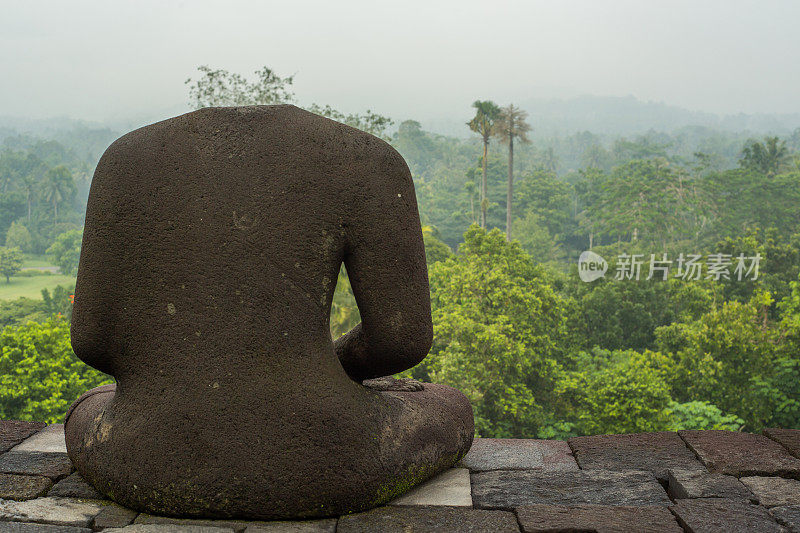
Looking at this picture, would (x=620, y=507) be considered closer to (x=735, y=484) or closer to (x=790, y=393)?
(x=735, y=484)

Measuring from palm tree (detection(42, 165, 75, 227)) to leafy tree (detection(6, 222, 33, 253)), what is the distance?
7.73 ft

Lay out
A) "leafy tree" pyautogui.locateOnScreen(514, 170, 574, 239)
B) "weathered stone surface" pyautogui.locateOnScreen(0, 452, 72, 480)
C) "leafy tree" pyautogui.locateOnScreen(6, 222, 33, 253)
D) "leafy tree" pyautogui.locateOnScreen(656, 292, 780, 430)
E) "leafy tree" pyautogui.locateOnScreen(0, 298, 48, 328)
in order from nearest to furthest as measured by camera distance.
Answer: "weathered stone surface" pyautogui.locateOnScreen(0, 452, 72, 480)
"leafy tree" pyautogui.locateOnScreen(656, 292, 780, 430)
"leafy tree" pyautogui.locateOnScreen(0, 298, 48, 328)
"leafy tree" pyautogui.locateOnScreen(6, 222, 33, 253)
"leafy tree" pyautogui.locateOnScreen(514, 170, 574, 239)

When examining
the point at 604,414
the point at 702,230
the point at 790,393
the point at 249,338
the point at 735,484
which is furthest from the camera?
the point at 702,230

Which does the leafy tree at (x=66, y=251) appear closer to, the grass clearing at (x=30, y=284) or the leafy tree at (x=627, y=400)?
the grass clearing at (x=30, y=284)

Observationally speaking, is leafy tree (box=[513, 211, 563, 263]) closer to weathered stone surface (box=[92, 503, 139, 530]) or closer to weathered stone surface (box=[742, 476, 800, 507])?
weathered stone surface (box=[742, 476, 800, 507])

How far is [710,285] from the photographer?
2675 cm

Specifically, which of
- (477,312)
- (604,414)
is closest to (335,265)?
(604,414)

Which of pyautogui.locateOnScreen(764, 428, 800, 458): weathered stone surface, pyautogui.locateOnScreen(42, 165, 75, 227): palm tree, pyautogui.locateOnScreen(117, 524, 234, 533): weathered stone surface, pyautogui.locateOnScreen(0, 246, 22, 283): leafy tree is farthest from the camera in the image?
pyautogui.locateOnScreen(42, 165, 75, 227): palm tree

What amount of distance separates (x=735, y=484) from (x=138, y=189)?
305 centimetres

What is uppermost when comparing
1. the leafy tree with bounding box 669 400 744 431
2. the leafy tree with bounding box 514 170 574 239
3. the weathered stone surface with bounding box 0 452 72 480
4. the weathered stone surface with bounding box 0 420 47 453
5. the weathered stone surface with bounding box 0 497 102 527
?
the weathered stone surface with bounding box 0 497 102 527

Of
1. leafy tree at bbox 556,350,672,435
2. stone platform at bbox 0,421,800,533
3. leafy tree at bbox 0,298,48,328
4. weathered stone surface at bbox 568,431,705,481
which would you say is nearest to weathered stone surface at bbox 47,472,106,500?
stone platform at bbox 0,421,800,533

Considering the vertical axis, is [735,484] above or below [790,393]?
above

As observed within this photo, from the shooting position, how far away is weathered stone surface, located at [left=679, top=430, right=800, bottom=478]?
11.7 feet

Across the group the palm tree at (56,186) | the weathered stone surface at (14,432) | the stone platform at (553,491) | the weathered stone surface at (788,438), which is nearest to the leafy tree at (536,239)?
the palm tree at (56,186)
